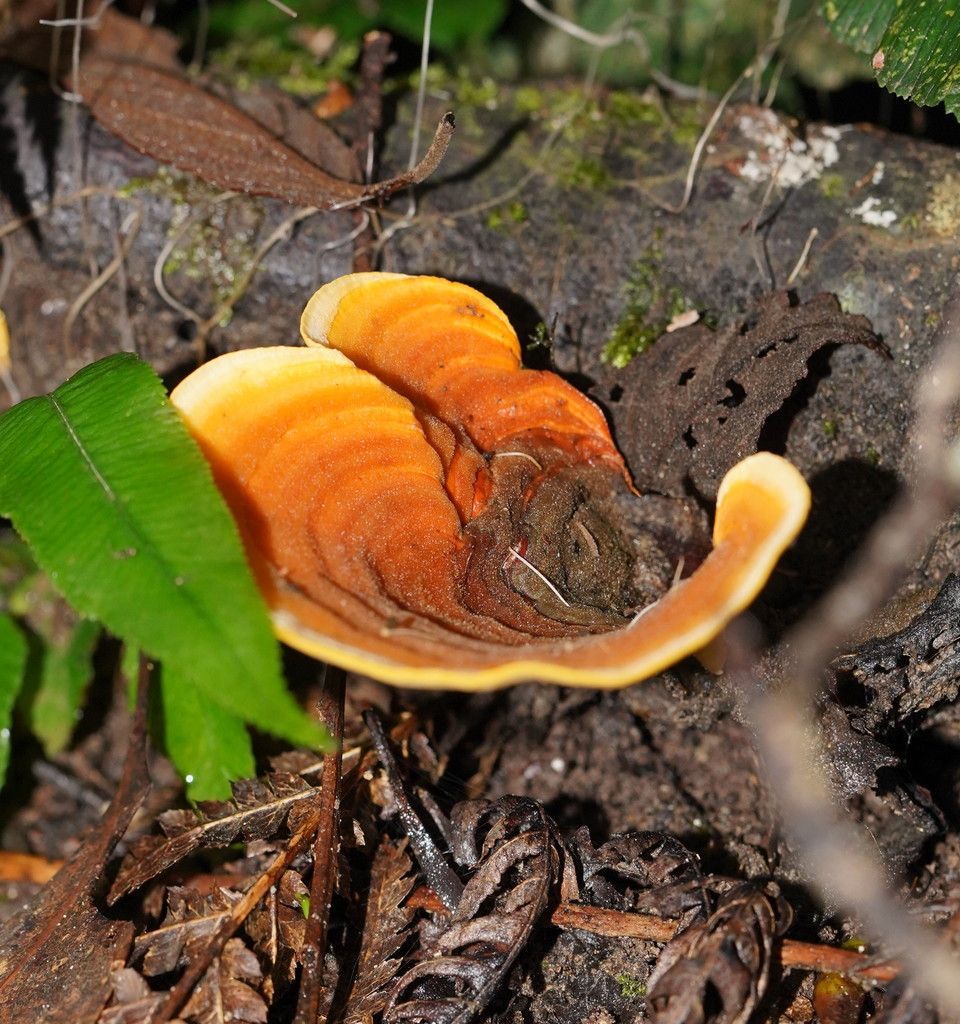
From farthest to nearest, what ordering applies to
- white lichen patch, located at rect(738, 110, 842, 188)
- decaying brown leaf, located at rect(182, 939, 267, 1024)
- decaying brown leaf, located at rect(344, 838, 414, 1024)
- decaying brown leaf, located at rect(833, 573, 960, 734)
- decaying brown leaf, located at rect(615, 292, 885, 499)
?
1. white lichen patch, located at rect(738, 110, 842, 188)
2. decaying brown leaf, located at rect(615, 292, 885, 499)
3. decaying brown leaf, located at rect(833, 573, 960, 734)
4. decaying brown leaf, located at rect(344, 838, 414, 1024)
5. decaying brown leaf, located at rect(182, 939, 267, 1024)

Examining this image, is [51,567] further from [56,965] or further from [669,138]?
[669,138]

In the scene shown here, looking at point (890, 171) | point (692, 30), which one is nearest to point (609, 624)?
point (890, 171)

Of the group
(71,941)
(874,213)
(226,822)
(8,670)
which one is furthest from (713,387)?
(8,670)

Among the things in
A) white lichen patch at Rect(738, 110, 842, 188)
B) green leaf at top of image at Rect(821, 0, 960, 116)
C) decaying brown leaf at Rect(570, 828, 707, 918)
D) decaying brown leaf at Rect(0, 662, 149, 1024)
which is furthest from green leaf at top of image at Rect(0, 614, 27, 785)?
green leaf at top of image at Rect(821, 0, 960, 116)

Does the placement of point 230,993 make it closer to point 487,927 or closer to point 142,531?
point 487,927

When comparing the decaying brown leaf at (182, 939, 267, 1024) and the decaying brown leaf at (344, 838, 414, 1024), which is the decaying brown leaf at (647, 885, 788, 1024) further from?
the decaying brown leaf at (182, 939, 267, 1024)

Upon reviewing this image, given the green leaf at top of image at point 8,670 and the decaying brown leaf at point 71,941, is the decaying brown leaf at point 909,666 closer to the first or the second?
the decaying brown leaf at point 71,941
